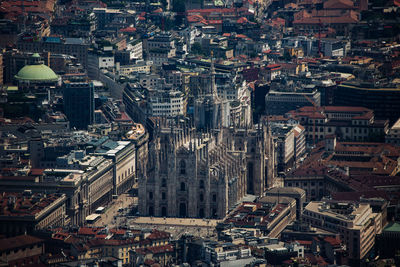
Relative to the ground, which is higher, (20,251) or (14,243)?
(14,243)

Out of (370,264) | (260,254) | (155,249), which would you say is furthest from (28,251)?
(370,264)

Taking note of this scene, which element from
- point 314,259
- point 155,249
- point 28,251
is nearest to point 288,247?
point 314,259

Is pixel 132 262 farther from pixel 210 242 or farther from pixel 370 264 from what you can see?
pixel 370 264

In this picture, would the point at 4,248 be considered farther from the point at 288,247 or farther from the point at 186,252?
the point at 288,247

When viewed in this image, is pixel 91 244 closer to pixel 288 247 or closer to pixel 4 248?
pixel 4 248

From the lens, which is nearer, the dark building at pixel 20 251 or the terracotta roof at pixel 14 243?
the dark building at pixel 20 251

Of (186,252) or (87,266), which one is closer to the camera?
(87,266)

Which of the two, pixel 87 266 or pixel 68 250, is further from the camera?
pixel 68 250

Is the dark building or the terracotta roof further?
the terracotta roof

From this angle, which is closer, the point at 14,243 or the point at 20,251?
the point at 20,251
